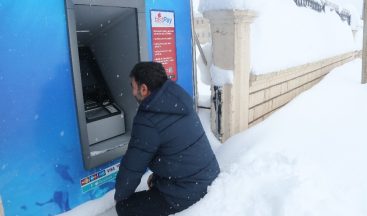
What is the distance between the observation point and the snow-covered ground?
8.13 feet

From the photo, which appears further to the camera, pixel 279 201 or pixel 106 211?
pixel 106 211

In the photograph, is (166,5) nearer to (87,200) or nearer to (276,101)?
(87,200)

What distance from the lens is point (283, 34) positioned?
16.9 feet

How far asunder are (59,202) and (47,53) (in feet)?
3.80

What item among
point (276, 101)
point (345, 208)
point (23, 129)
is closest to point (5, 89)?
point (23, 129)

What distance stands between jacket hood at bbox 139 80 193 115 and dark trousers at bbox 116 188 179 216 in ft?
2.12

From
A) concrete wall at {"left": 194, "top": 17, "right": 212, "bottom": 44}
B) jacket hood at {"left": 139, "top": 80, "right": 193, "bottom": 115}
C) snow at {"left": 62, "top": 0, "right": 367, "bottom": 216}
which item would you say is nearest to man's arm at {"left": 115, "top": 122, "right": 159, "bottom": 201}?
jacket hood at {"left": 139, "top": 80, "right": 193, "bottom": 115}

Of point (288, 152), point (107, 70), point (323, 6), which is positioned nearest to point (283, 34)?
point (288, 152)

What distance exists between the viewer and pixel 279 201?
251 centimetres

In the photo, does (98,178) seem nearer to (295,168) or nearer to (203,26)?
(295,168)

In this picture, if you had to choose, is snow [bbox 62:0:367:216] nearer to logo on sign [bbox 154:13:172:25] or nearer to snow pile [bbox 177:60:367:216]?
snow pile [bbox 177:60:367:216]

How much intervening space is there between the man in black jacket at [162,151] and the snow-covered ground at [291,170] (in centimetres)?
18

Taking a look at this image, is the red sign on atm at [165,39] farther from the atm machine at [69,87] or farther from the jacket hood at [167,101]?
the jacket hood at [167,101]

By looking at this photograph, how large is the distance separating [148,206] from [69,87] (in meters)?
1.08
